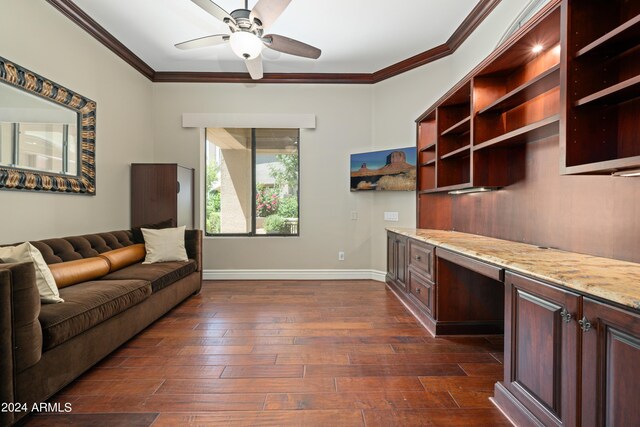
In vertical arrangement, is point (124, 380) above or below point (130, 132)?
below

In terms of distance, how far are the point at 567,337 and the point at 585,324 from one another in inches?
4.8

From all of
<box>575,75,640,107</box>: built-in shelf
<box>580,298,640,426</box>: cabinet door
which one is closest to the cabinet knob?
<box>580,298,640,426</box>: cabinet door

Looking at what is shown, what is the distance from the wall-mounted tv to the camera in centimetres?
412

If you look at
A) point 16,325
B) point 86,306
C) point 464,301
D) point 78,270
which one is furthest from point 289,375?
point 78,270

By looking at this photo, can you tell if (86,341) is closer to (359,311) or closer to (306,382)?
(306,382)

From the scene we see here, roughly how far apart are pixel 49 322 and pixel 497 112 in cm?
341

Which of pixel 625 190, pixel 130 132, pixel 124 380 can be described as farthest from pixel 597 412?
pixel 130 132

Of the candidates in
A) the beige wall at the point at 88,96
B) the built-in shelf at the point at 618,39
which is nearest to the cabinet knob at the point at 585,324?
the built-in shelf at the point at 618,39

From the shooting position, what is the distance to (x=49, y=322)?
1.76 m

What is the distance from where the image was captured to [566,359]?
129 cm

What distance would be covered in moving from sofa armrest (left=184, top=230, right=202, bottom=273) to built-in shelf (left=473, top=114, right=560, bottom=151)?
3213mm

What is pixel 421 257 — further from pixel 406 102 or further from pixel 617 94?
pixel 406 102

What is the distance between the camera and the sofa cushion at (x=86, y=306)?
5.82ft

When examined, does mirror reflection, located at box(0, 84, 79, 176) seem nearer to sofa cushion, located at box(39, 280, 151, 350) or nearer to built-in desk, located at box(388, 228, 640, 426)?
sofa cushion, located at box(39, 280, 151, 350)
